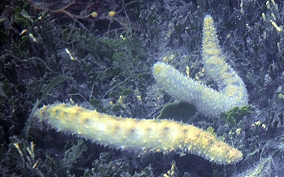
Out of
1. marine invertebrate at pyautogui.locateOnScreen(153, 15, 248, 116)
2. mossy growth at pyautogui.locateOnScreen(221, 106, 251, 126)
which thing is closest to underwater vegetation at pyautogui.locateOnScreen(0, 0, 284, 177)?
mossy growth at pyautogui.locateOnScreen(221, 106, 251, 126)

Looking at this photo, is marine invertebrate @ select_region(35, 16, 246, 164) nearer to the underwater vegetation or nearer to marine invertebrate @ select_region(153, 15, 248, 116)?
marine invertebrate @ select_region(153, 15, 248, 116)

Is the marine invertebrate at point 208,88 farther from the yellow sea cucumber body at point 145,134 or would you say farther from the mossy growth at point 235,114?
the yellow sea cucumber body at point 145,134

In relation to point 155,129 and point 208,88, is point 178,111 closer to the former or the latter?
point 208,88

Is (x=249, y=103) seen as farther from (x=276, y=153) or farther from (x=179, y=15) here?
(x=179, y=15)

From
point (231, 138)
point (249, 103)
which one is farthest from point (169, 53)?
point (231, 138)

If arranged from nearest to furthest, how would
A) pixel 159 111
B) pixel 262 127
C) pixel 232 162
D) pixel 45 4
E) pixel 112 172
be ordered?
1. pixel 232 162
2. pixel 112 172
3. pixel 262 127
4. pixel 159 111
5. pixel 45 4


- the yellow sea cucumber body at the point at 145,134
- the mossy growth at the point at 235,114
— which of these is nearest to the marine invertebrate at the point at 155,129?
the yellow sea cucumber body at the point at 145,134
